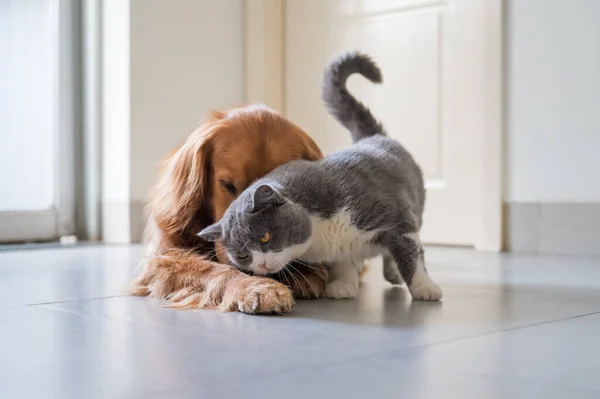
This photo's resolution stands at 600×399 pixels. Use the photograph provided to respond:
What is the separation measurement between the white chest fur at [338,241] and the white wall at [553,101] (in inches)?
49.2

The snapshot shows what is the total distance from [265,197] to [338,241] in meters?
0.21

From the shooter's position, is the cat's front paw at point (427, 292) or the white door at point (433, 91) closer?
the cat's front paw at point (427, 292)

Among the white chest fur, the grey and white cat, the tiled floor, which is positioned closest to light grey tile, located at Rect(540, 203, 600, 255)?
the tiled floor

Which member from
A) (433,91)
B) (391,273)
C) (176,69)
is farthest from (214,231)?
(176,69)

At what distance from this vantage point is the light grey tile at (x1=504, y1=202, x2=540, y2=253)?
8.66 ft

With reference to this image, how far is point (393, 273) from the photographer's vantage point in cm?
185

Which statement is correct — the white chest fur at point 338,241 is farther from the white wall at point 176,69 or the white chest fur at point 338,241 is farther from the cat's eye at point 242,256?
the white wall at point 176,69

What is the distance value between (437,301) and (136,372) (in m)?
0.75

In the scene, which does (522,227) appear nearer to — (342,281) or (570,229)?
(570,229)

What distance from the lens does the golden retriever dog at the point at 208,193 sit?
156cm

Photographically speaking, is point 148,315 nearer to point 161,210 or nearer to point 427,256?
point 161,210

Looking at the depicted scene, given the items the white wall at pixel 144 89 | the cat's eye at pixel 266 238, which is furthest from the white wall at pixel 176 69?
the cat's eye at pixel 266 238

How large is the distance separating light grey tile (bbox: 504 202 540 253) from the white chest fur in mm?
1265

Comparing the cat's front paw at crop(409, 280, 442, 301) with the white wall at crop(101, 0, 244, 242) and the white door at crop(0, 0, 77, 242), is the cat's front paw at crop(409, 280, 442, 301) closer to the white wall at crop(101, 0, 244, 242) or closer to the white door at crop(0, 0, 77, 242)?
the white wall at crop(101, 0, 244, 242)
